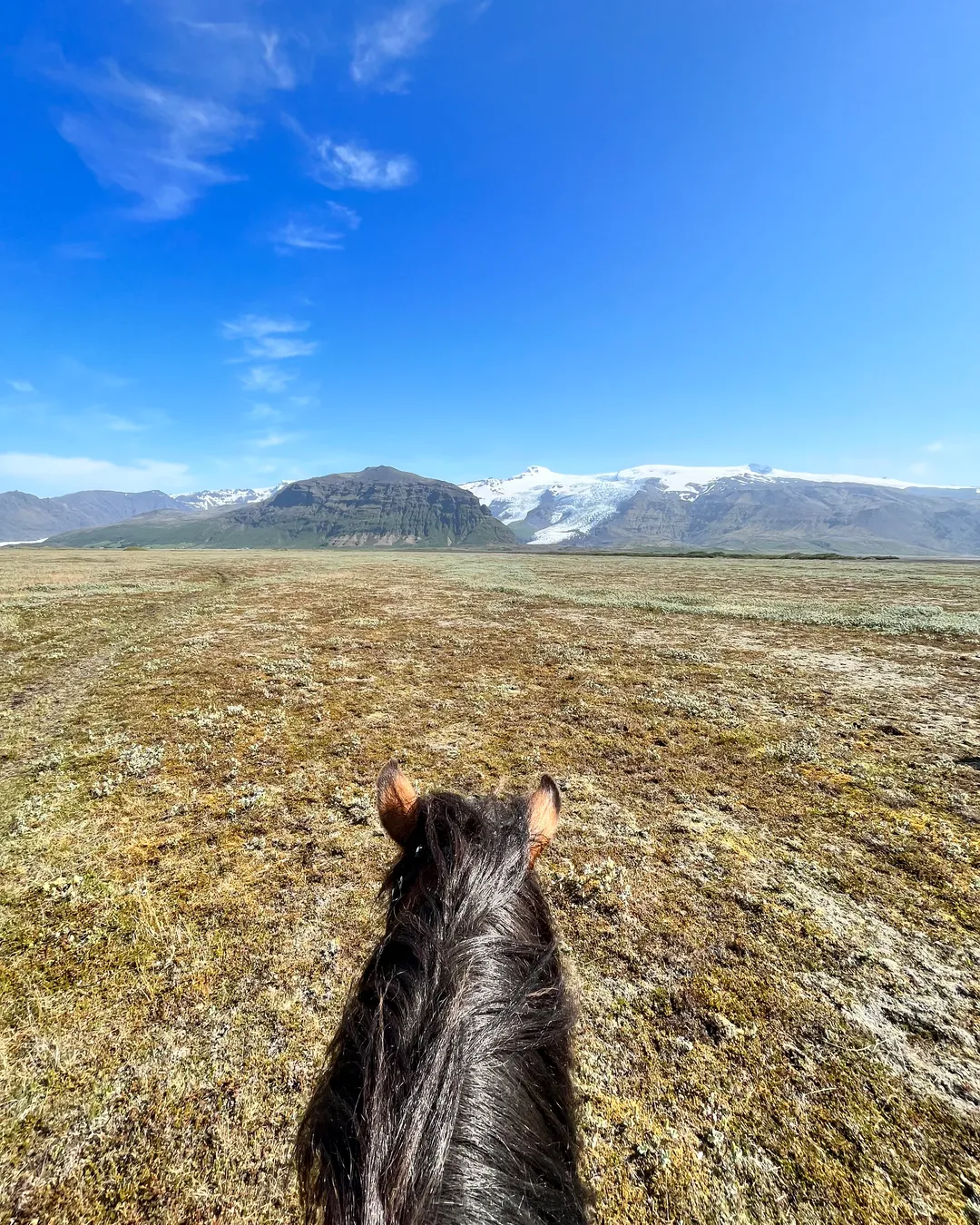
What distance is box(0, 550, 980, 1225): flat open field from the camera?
2.62 metres

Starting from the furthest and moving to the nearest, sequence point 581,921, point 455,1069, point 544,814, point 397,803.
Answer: point 581,921
point 544,814
point 397,803
point 455,1069

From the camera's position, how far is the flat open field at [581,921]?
2617mm

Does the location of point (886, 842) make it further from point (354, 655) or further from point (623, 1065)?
point (354, 655)

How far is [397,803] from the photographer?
2869 millimetres

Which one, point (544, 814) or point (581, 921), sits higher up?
point (544, 814)

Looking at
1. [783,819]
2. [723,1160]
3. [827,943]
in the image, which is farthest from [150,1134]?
[783,819]

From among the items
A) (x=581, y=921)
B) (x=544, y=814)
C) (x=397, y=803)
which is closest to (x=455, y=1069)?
(x=397, y=803)

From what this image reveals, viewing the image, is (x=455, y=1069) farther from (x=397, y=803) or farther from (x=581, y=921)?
(x=581, y=921)

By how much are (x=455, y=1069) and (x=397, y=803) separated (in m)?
1.34

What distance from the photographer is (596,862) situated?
526 cm

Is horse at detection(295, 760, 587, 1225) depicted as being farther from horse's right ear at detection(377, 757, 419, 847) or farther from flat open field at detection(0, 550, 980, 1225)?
flat open field at detection(0, 550, 980, 1225)

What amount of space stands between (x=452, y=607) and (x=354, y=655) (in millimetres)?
9875

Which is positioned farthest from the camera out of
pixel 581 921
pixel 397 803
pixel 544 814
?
pixel 581 921

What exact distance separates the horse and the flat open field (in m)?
1.39
